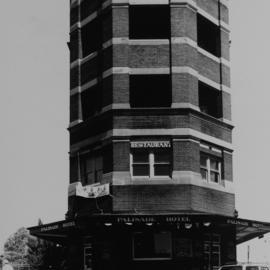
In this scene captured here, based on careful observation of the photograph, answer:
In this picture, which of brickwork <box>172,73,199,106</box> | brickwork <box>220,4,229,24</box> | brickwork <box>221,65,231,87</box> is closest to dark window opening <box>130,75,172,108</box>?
brickwork <box>172,73,199,106</box>

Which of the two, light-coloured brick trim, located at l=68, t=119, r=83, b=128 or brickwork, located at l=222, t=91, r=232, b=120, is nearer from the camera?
light-coloured brick trim, located at l=68, t=119, r=83, b=128

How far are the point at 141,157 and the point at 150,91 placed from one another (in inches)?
172

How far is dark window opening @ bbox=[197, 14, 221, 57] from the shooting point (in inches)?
1310

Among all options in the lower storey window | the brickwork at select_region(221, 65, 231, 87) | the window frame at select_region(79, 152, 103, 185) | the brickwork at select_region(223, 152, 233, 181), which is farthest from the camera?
the brickwork at select_region(221, 65, 231, 87)

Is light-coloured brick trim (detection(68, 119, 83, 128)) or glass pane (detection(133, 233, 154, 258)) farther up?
light-coloured brick trim (detection(68, 119, 83, 128))

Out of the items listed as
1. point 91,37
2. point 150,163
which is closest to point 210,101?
point 150,163

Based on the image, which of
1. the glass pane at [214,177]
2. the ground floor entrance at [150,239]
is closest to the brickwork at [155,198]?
the ground floor entrance at [150,239]

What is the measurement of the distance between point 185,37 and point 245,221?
374 inches

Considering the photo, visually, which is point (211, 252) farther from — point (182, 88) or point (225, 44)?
point (225, 44)

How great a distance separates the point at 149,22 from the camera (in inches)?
1281

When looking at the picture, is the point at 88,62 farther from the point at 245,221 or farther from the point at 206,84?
the point at 245,221

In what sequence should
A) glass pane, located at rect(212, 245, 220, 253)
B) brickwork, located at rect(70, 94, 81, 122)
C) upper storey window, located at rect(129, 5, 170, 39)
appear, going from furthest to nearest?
brickwork, located at rect(70, 94, 81, 122), upper storey window, located at rect(129, 5, 170, 39), glass pane, located at rect(212, 245, 220, 253)

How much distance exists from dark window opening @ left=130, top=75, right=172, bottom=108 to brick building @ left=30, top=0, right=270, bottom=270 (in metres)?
0.06

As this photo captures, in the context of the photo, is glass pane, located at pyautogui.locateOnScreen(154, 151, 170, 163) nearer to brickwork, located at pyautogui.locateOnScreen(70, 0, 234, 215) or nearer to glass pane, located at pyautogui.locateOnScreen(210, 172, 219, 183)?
brickwork, located at pyautogui.locateOnScreen(70, 0, 234, 215)
